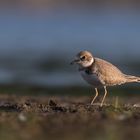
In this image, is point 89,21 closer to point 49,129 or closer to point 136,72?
point 136,72

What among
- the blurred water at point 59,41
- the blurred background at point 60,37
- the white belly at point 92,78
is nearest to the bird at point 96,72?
the white belly at point 92,78

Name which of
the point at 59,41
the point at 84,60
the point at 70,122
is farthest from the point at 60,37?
the point at 70,122

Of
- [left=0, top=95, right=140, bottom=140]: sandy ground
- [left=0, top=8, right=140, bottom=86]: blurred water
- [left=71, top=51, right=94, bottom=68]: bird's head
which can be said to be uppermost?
[left=0, top=8, right=140, bottom=86]: blurred water

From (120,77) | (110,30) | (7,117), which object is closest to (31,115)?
(7,117)

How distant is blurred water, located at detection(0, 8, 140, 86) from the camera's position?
78.2 ft

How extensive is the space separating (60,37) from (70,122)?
23.1 meters

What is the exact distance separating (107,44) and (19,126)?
21486mm

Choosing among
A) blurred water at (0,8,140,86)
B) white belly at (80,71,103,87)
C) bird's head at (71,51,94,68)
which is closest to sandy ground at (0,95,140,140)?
white belly at (80,71,103,87)

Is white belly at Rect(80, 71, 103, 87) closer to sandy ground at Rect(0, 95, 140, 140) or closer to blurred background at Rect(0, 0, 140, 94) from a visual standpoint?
sandy ground at Rect(0, 95, 140, 140)

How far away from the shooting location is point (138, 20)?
42531mm

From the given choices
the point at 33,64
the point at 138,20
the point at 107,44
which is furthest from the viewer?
the point at 138,20

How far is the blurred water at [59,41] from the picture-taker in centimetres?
2384

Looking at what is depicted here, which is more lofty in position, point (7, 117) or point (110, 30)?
point (110, 30)

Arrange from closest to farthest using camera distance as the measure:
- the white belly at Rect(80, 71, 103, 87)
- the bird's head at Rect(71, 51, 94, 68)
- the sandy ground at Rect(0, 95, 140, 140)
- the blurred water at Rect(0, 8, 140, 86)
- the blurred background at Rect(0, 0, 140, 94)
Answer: the sandy ground at Rect(0, 95, 140, 140) < the white belly at Rect(80, 71, 103, 87) < the bird's head at Rect(71, 51, 94, 68) < the blurred background at Rect(0, 0, 140, 94) < the blurred water at Rect(0, 8, 140, 86)
